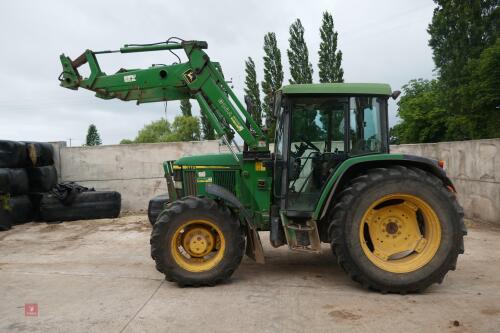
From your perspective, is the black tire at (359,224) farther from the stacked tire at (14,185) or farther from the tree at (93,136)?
the tree at (93,136)

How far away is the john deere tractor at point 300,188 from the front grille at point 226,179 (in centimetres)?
1

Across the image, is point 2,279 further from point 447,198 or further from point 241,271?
point 447,198

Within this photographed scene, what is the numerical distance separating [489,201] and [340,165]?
566 centimetres

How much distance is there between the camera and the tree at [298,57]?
116 feet

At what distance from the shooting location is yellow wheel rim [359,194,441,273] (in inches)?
191

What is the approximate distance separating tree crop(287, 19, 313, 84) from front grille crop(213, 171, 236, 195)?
3007cm

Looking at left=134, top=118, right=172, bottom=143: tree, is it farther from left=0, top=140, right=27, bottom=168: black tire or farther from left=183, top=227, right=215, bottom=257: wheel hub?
left=183, top=227, right=215, bottom=257: wheel hub

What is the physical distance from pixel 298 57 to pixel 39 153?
27567 mm

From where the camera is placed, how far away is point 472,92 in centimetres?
1875

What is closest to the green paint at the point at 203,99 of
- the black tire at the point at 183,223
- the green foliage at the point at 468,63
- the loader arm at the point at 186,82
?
the loader arm at the point at 186,82

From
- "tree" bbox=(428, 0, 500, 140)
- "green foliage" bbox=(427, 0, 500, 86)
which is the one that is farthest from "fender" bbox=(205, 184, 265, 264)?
"green foliage" bbox=(427, 0, 500, 86)

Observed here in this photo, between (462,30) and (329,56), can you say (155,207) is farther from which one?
(329,56)

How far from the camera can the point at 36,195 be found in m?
11.1

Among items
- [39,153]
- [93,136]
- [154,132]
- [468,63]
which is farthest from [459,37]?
[93,136]
